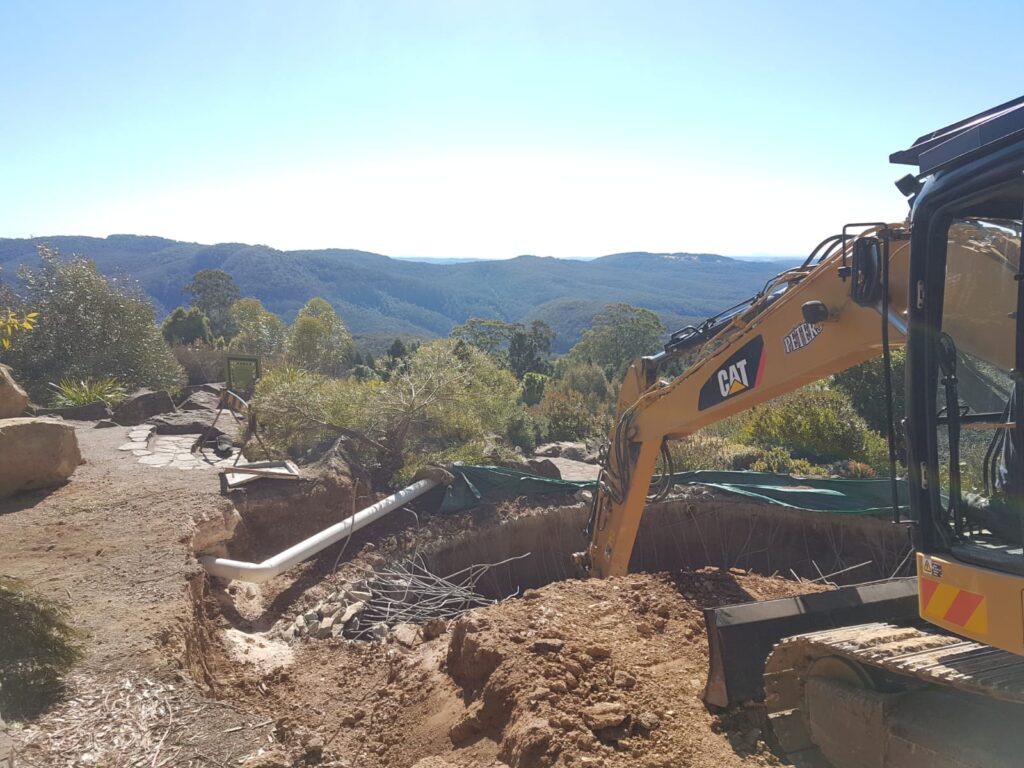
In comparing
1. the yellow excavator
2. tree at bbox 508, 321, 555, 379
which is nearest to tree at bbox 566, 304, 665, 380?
tree at bbox 508, 321, 555, 379

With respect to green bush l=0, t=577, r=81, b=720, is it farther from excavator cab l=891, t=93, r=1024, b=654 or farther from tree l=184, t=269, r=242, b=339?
tree l=184, t=269, r=242, b=339

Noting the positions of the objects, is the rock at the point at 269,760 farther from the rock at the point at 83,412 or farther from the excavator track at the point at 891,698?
the rock at the point at 83,412

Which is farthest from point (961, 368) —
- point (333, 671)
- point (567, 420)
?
point (567, 420)

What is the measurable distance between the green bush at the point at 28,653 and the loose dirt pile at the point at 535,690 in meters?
1.38

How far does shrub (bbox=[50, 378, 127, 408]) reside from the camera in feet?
47.5

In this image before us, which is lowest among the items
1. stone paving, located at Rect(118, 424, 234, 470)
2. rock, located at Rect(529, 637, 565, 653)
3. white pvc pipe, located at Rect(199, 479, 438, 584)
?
white pvc pipe, located at Rect(199, 479, 438, 584)

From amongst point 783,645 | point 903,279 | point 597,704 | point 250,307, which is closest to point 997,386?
point 903,279

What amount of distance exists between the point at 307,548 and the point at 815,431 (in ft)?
30.6

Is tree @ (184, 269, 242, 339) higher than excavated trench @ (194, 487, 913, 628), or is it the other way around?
tree @ (184, 269, 242, 339)

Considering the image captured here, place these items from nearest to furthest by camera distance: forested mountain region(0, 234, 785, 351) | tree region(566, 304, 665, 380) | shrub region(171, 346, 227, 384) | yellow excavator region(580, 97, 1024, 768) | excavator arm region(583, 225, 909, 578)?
1. yellow excavator region(580, 97, 1024, 768)
2. excavator arm region(583, 225, 909, 578)
3. shrub region(171, 346, 227, 384)
4. tree region(566, 304, 665, 380)
5. forested mountain region(0, 234, 785, 351)

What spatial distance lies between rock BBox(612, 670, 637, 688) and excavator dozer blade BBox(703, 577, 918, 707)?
0.42 m

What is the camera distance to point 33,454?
8188 millimetres

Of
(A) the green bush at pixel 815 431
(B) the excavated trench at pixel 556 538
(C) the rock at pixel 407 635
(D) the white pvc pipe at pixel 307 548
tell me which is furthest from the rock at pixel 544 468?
(C) the rock at pixel 407 635

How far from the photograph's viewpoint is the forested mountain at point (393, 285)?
140m
